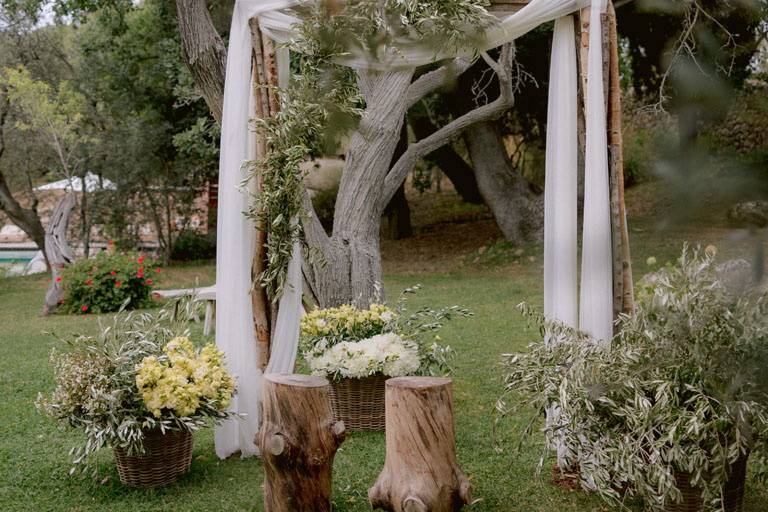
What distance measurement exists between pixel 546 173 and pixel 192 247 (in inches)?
560

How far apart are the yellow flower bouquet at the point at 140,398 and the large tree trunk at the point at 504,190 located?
36.7 ft

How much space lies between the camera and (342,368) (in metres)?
5.23

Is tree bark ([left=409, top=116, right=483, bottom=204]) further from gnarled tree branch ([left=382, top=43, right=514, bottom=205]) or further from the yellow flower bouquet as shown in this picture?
the yellow flower bouquet

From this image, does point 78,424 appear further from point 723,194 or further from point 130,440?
point 723,194

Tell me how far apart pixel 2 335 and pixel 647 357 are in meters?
9.17

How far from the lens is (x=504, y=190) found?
49.7ft

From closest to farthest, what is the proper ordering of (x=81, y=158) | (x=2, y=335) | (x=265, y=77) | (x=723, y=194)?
1. (x=723, y=194)
2. (x=265, y=77)
3. (x=2, y=335)
4. (x=81, y=158)

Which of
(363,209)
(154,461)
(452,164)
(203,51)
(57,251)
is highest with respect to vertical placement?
(203,51)

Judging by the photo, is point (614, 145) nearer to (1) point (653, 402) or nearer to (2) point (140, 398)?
(1) point (653, 402)

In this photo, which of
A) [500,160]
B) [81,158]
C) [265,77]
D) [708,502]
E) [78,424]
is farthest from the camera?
[81,158]

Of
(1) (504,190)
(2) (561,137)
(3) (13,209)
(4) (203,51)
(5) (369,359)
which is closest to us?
(2) (561,137)

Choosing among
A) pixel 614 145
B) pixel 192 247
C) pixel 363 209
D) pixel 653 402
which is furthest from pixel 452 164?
pixel 653 402

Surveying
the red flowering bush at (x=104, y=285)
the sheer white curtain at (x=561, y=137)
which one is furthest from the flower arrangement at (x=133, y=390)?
the red flowering bush at (x=104, y=285)

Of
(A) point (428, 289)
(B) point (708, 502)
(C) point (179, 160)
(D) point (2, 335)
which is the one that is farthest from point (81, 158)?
(B) point (708, 502)
